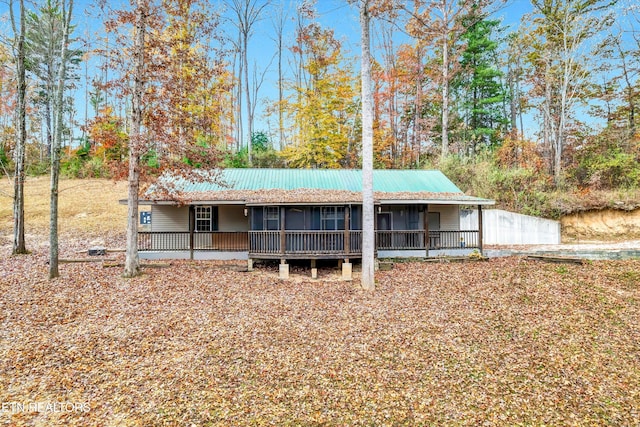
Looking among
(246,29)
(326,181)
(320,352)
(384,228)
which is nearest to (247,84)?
(246,29)

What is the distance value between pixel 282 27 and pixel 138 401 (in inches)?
1211

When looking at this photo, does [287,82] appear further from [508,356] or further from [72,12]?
[508,356]

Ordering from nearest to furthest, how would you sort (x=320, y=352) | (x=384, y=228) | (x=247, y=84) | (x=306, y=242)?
1. (x=320, y=352)
2. (x=306, y=242)
3. (x=384, y=228)
4. (x=247, y=84)

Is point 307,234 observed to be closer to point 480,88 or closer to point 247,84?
point 247,84

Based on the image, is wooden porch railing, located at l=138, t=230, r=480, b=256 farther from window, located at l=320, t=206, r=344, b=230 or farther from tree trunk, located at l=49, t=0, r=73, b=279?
tree trunk, located at l=49, t=0, r=73, b=279

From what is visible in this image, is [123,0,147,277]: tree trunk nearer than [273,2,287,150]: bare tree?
Yes

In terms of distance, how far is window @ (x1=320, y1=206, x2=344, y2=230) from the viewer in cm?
1359

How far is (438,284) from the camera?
1038 centimetres

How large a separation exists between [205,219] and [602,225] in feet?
69.5

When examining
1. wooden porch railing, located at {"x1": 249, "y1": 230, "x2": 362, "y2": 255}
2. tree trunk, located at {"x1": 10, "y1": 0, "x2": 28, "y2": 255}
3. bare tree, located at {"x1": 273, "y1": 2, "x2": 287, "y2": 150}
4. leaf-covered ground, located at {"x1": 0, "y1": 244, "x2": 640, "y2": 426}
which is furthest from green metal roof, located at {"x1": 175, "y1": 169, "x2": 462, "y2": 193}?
bare tree, located at {"x1": 273, "y1": 2, "x2": 287, "y2": 150}

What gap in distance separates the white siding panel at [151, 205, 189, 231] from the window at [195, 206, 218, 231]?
50 centimetres

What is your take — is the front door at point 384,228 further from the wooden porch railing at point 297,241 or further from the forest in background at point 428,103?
the forest in background at point 428,103

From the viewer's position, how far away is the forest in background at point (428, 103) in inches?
665

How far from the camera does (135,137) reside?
1021cm
